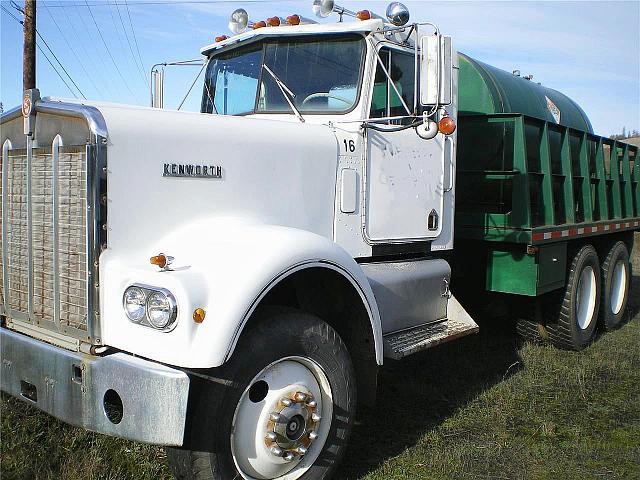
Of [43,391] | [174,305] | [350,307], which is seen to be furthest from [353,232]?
[43,391]

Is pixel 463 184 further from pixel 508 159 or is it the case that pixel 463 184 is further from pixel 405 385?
pixel 405 385

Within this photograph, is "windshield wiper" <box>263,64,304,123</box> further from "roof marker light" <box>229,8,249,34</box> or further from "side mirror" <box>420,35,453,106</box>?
"side mirror" <box>420,35,453,106</box>

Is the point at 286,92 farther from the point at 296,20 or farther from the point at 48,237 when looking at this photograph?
the point at 48,237

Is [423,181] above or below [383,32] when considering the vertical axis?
below

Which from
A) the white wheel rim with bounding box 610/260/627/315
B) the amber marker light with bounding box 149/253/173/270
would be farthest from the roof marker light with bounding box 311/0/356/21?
the white wheel rim with bounding box 610/260/627/315

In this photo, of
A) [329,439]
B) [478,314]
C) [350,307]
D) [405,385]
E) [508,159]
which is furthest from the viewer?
[478,314]

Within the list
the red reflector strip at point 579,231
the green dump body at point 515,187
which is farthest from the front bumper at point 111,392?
the red reflector strip at point 579,231

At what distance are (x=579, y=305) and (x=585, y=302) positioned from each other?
17cm

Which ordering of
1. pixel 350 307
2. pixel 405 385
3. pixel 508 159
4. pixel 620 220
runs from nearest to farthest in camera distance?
pixel 350 307 < pixel 405 385 < pixel 508 159 < pixel 620 220

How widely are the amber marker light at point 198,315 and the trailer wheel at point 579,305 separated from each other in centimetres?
463

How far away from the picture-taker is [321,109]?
420cm

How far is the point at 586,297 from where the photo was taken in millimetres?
7094

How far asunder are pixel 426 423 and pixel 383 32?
2610mm

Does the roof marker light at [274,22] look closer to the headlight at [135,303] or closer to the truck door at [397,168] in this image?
the truck door at [397,168]
